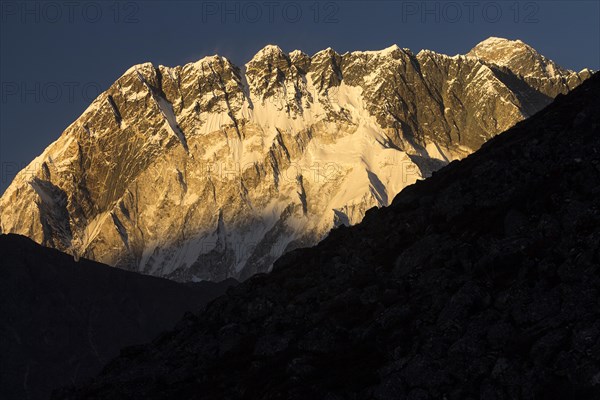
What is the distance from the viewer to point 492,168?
128 metres

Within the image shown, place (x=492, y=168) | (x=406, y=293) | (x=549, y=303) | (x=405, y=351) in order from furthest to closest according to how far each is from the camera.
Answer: (x=492, y=168) < (x=406, y=293) < (x=405, y=351) < (x=549, y=303)

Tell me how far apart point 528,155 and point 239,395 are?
42670mm

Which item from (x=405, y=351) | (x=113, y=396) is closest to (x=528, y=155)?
(x=405, y=351)

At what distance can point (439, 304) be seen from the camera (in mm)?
97812

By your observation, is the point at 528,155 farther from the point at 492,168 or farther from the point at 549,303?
the point at 549,303

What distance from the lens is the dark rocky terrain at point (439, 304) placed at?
8306 centimetres

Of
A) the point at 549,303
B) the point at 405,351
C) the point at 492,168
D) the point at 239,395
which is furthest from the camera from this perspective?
the point at 492,168

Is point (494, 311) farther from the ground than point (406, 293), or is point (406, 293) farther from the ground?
point (406, 293)

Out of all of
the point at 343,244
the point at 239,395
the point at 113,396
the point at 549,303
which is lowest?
the point at 549,303

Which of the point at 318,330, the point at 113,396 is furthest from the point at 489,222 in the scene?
the point at 113,396

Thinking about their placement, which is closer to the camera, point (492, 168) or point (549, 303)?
point (549, 303)

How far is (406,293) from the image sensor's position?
110 metres

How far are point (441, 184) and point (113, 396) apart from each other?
50.8m

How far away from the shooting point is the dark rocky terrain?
83.1m
